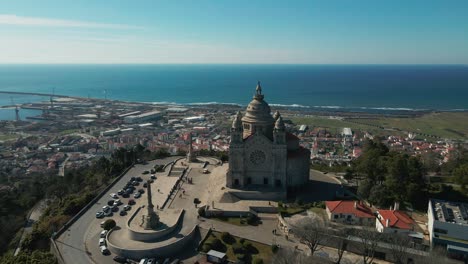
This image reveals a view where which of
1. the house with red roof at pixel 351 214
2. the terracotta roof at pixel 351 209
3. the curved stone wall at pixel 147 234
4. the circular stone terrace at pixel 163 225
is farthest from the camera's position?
the terracotta roof at pixel 351 209

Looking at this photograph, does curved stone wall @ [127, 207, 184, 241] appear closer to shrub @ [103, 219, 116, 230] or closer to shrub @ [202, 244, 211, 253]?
shrub @ [103, 219, 116, 230]

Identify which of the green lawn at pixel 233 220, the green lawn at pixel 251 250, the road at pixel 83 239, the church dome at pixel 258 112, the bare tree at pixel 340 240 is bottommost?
the road at pixel 83 239

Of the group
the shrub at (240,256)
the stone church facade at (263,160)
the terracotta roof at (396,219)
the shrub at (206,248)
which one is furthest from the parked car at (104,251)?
the terracotta roof at (396,219)

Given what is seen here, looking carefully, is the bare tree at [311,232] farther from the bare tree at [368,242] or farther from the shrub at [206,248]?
the shrub at [206,248]

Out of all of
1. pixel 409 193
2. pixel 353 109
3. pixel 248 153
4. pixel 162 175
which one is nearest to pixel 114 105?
pixel 353 109

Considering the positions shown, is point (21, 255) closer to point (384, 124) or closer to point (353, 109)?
point (384, 124)

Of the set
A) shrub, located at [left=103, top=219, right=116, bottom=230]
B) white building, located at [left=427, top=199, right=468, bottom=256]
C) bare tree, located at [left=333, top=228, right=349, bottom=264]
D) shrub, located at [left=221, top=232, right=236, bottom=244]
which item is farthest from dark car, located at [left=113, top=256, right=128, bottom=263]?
white building, located at [left=427, top=199, right=468, bottom=256]
